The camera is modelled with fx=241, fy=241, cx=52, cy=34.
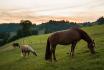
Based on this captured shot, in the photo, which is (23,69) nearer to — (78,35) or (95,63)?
(78,35)

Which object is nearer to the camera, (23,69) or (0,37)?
(23,69)

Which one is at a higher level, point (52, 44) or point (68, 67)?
point (52, 44)

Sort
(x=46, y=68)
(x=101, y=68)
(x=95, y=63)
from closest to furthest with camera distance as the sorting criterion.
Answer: (x=101, y=68)
(x=95, y=63)
(x=46, y=68)

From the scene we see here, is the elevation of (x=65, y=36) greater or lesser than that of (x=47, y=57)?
greater

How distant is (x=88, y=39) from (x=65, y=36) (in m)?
2.47

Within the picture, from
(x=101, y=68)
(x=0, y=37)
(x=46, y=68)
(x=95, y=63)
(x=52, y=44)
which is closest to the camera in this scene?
(x=101, y=68)

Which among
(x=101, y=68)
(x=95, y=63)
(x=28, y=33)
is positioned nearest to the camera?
(x=101, y=68)

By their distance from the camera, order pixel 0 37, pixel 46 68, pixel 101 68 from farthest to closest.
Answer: pixel 0 37
pixel 46 68
pixel 101 68

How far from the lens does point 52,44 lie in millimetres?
21891

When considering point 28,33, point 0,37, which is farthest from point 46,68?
point 0,37

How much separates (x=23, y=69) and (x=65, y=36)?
5059 mm

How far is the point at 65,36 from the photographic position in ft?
72.0

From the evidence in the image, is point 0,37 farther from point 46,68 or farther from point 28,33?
point 46,68

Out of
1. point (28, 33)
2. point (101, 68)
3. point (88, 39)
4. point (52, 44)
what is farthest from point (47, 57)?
point (28, 33)
